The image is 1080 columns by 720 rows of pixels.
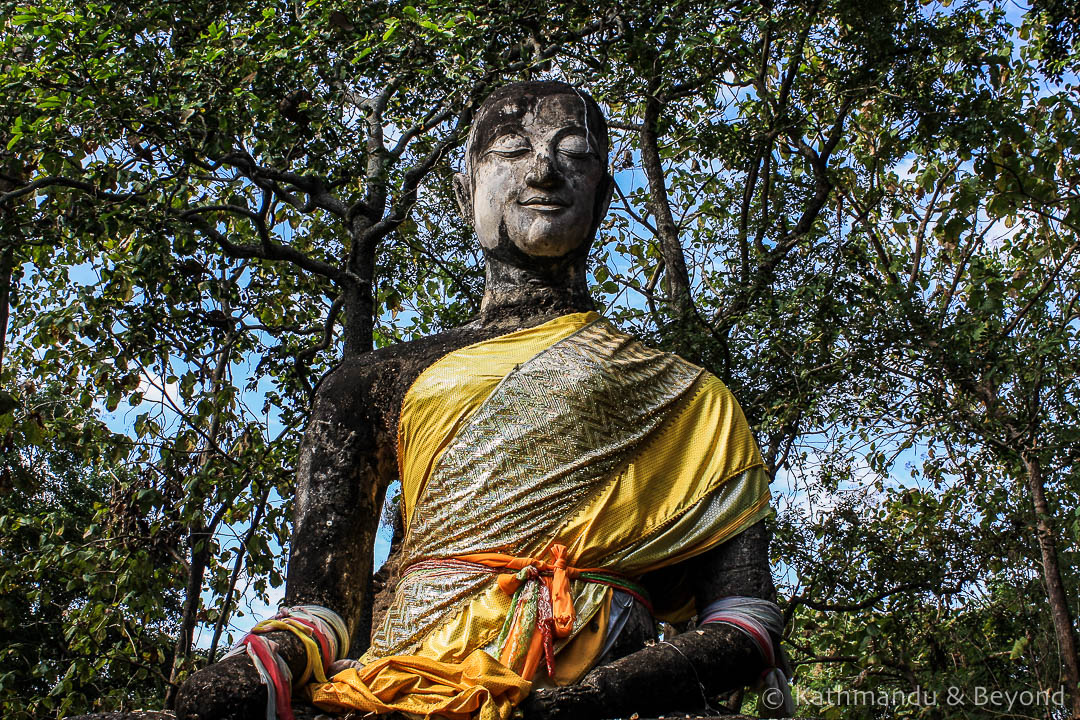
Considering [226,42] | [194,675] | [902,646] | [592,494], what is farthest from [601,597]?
[902,646]

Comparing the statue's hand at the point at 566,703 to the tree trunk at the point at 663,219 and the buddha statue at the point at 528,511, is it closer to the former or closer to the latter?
the buddha statue at the point at 528,511

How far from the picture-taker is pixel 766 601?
3660 mm

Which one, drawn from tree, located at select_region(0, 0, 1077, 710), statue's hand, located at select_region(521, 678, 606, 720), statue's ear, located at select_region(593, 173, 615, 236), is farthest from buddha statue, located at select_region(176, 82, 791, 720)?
tree, located at select_region(0, 0, 1077, 710)

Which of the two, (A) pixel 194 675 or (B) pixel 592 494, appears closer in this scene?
(A) pixel 194 675

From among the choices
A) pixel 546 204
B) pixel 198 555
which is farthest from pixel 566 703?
pixel 198 555

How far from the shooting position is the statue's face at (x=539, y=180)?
423cm

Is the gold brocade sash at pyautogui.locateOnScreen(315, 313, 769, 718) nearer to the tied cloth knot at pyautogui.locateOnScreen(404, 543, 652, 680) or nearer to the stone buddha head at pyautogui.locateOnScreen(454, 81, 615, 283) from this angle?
the tied cloth knot at pyautogui.locateOnScreen(404, 543, 652, 680)

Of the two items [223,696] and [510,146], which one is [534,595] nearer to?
[223,696]

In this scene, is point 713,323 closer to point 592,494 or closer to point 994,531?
point 994,531

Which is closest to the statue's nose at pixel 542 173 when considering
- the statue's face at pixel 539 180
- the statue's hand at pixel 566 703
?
the statue's face at pixel 539 180

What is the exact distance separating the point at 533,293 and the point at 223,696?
1855 millimetres

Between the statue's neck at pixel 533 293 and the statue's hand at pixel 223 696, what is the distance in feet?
5.39

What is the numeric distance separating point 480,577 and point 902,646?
6122mm

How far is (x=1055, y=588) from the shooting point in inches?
317
